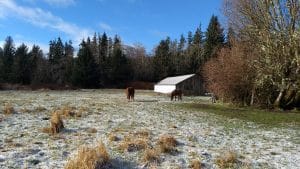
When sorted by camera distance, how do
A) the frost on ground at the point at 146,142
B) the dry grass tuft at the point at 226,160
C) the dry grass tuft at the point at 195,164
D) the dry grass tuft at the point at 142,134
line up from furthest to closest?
the dry grass tuft at the point at 142,134, the dry grass tuft at the point at 226,160, the frost on ground at the point at 146,142, the dry grass tuft at the point at 195,164

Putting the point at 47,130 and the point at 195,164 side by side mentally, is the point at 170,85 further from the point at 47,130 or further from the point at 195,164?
the point at 195,164

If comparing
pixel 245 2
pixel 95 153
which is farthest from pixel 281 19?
pixel 95 153

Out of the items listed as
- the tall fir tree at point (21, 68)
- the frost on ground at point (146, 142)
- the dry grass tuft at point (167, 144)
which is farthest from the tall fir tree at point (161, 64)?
the dry grass tuft at point (167, 144)

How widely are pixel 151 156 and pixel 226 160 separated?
2.39 m

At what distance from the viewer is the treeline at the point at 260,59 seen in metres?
28.1

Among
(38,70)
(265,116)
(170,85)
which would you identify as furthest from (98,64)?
(265,116)

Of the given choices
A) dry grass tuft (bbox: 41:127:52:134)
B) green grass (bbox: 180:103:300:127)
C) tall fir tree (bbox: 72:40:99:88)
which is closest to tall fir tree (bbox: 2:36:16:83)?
tall fir tree (bbox: 72:40:99:88)

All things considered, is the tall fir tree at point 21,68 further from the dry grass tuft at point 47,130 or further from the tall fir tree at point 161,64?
the dry grass tuft at point 47,130

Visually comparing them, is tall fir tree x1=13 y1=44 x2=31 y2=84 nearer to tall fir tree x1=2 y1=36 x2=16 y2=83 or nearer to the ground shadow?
tall fir tree x1=2 y1=36 x2=16 y2=83

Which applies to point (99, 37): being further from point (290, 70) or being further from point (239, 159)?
point (239, 159)

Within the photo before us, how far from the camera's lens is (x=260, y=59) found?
30.4 metres

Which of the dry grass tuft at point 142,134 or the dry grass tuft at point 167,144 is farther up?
the dry grass tuft at point 142,134

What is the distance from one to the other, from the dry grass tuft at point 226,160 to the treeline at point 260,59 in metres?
19.0

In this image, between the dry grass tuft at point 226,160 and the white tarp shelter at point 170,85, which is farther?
the white tarp shelter at point 170,85
